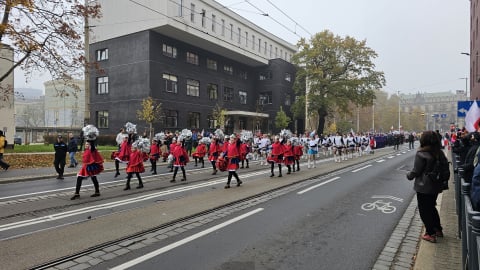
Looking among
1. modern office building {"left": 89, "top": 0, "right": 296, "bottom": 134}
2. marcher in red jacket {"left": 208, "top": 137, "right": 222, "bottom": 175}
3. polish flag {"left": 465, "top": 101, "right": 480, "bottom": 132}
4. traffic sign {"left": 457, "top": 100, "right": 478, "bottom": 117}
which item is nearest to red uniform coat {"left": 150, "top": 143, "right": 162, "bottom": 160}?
marcher in red jacket {"left": 208, "top": 137, "right": 222, "bottom": 175}

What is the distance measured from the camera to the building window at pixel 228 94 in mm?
47584

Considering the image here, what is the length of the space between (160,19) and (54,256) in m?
32.3

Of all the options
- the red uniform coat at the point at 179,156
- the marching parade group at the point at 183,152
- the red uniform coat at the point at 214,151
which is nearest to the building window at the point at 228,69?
the marching parade group at the point at 183,152

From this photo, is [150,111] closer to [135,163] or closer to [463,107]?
[135,163]

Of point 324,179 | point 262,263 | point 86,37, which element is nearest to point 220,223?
point 262,263

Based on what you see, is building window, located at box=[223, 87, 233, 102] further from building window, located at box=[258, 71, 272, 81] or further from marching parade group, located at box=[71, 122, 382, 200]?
marching parade group, located at box=[71, 122, 382, 200]

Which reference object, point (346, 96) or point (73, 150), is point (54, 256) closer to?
point (73, 150)

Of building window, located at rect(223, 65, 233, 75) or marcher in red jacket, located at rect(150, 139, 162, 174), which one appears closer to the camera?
marcher in red jacket, located at rect(150, 139, 162, 174)

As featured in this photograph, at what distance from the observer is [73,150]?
17609mm

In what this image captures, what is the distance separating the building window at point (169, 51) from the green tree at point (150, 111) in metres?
5.65

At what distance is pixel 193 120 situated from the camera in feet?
137

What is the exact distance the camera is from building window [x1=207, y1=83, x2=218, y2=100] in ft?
147

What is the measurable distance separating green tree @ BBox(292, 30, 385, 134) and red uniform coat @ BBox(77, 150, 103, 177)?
40857mm

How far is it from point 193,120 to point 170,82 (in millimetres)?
5550
